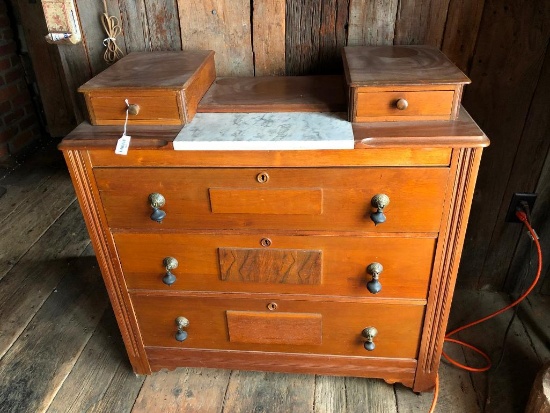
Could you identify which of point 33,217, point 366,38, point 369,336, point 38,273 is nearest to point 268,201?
point 369,336

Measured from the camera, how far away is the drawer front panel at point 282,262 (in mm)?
1122

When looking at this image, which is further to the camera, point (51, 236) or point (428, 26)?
point (51, 236)

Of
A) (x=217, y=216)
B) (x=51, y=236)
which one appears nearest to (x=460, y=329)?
(x=217, y=216)

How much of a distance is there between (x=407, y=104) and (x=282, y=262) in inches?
18.9

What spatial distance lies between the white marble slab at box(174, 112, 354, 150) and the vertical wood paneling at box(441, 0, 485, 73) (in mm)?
465

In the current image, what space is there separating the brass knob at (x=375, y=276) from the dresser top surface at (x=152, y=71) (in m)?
0.62

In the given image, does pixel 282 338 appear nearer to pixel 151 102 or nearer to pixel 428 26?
pixel 151 102

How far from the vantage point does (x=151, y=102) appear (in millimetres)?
A: 1048

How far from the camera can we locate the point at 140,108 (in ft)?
3.47

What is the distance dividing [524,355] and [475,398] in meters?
0.27

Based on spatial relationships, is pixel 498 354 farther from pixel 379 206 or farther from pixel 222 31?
pixel 222 31

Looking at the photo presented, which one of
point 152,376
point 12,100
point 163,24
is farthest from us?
point 12,100

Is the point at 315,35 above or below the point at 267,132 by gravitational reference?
above

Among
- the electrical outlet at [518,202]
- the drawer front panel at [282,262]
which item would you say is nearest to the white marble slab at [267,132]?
the drawer front panel at [282,262]
